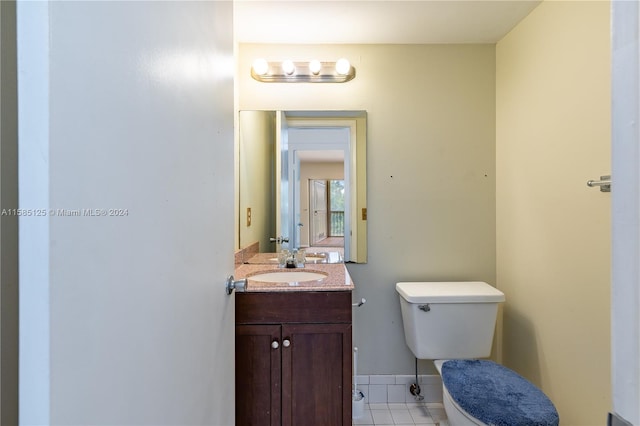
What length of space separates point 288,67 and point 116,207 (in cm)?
157

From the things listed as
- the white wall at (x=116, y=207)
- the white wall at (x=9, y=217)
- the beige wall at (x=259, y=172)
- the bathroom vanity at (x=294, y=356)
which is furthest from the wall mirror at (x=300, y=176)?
the white wall at (x=9, y=217)

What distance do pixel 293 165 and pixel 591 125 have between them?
1385mm

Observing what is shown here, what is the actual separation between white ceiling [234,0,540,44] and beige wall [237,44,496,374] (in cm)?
12

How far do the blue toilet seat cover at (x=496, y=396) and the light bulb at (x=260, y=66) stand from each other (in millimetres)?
1796

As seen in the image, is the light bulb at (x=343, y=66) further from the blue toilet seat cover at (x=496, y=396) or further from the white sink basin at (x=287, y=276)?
the blue toilet seat cover at (x=496, y=396)

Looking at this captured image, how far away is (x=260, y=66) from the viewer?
1.79m

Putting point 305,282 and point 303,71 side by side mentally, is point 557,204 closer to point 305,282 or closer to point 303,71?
point 305,282

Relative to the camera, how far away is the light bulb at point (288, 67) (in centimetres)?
179

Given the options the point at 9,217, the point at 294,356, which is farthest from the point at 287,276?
the point at 9,217

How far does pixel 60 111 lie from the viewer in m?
0.36

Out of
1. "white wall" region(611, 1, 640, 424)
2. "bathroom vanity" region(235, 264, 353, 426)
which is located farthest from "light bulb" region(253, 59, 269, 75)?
"white wall" region(611, 1, 640, 424)

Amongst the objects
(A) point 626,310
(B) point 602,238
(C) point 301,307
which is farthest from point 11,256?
(B) point 602,238

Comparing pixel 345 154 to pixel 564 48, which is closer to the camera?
pixel 564 48

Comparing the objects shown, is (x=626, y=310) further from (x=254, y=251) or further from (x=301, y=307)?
(x=254, y=251)
